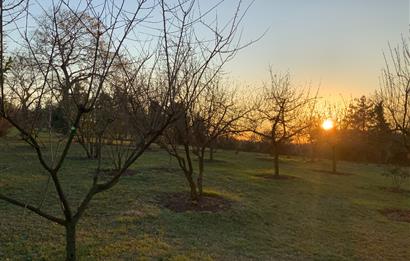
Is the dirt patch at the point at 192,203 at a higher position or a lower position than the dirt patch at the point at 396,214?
higher

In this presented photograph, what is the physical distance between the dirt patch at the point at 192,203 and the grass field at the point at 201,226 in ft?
0.70

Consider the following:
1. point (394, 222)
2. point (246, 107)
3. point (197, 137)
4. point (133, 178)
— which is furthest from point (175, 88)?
point (246, 107)

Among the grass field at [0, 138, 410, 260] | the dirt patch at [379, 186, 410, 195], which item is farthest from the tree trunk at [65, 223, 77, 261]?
the dirt patch at [379, 186, 410, 195]

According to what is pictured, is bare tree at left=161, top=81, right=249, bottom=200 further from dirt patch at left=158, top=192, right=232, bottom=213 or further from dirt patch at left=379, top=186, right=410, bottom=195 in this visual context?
dirt patch at left=379, top=186, right=410, bottom=195

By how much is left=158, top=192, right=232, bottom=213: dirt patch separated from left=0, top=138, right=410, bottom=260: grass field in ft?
0.70

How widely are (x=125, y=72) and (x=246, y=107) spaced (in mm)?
12814

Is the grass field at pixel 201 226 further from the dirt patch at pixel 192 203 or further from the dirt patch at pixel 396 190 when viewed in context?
the dirt patch at pixel 396 190

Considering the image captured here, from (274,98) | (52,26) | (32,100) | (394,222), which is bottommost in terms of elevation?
(394,222)

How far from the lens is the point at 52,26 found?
2.99 meters

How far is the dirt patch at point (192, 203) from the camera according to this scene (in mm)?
9195

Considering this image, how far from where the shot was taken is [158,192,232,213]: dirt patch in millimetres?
9195

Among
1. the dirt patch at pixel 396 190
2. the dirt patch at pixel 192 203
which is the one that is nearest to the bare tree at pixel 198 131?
the dirt patch at pixel 192 203

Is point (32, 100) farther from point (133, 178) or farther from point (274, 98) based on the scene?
point (274, 98)

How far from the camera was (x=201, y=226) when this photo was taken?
7.87 metres
